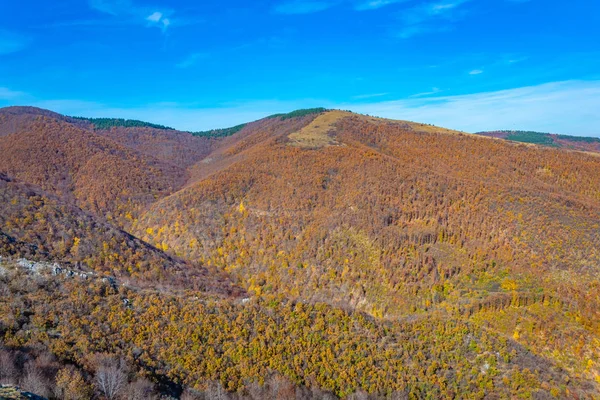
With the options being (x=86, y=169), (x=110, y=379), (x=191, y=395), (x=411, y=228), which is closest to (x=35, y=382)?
(x=110, y=379)

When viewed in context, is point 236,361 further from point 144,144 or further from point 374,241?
point 144,144

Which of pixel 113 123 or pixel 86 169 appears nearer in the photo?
pixel 86 169

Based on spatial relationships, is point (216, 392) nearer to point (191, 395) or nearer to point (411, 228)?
point (191, 395)

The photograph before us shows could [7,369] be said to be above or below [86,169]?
below

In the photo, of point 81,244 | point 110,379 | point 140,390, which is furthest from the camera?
point 81,244

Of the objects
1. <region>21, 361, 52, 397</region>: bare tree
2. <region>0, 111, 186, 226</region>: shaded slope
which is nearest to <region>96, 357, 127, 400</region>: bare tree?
<region>21, 361, 52, 397</region>: bare tree

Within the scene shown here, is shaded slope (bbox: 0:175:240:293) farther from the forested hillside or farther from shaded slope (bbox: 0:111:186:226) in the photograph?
shaded slope (bbox: 0:111:186:226)

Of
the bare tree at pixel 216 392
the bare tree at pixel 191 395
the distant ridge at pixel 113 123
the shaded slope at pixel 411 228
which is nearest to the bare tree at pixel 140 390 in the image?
the bare tree at pixel 191 395
